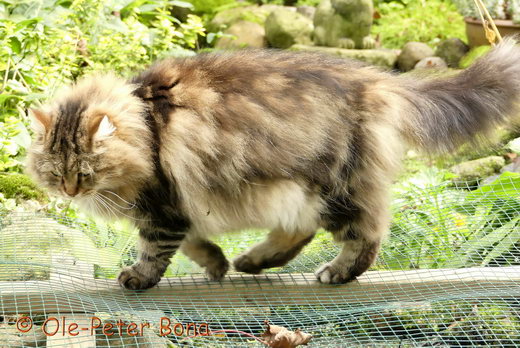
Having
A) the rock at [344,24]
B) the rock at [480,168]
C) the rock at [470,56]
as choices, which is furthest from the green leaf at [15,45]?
the rock at [470,56]

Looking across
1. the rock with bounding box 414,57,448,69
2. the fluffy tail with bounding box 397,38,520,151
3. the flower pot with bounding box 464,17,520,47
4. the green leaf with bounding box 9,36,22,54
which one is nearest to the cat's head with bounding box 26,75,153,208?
the fluffy tail with bounding box 397,38,520,151

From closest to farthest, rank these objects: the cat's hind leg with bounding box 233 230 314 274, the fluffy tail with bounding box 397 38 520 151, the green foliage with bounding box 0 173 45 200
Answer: the fluffy tail with bounding box 397 38 520 151, the cat's hind leg with bounding box 233 230 314 274, the green foliage with bounding box 0 173 45 200

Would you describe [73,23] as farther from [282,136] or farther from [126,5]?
[282,136]

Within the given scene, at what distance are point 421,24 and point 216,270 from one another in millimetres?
6866

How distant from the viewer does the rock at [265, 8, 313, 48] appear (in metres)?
8.77

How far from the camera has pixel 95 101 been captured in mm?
2934

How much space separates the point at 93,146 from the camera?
2787mm

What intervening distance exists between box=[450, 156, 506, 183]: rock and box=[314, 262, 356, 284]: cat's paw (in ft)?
8.77

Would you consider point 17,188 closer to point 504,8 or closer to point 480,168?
point 480,168

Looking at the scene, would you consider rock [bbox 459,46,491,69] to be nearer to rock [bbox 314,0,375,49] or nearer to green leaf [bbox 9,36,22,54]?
rock [bbox 314,0,375,49]

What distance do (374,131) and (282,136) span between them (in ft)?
1.32

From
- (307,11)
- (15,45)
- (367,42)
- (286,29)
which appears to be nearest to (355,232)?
(15,45)

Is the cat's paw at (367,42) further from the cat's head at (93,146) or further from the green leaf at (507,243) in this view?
the cat's head at (93,146)

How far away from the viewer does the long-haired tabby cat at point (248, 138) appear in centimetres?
286
